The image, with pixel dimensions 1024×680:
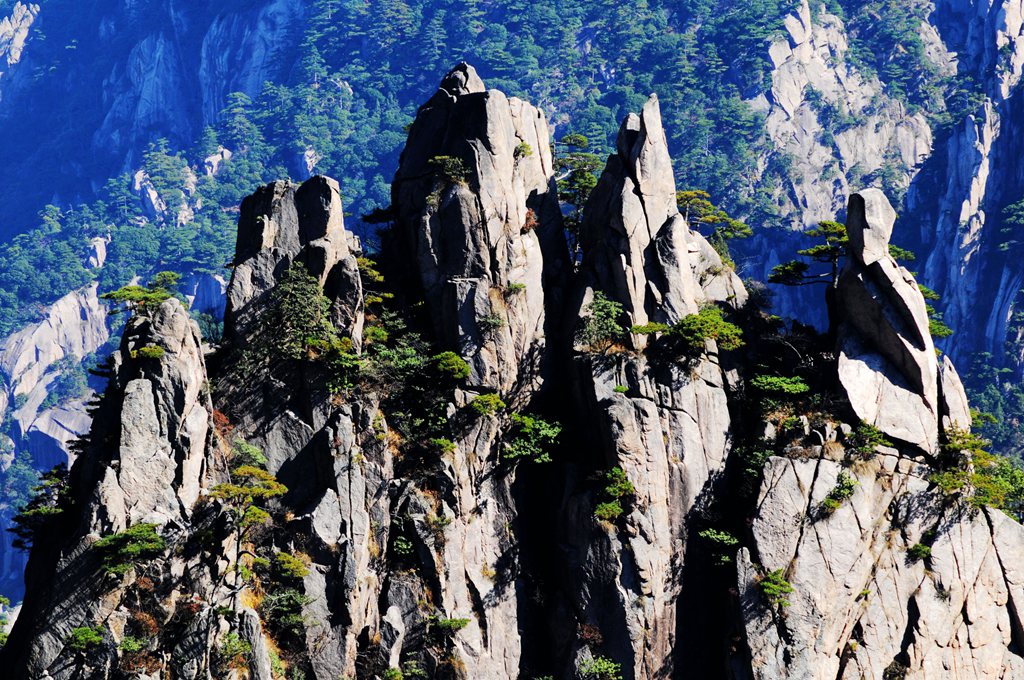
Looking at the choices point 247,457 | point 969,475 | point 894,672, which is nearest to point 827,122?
point 969,475

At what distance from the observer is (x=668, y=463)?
50656 millimetres

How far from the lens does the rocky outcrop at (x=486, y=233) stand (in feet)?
173

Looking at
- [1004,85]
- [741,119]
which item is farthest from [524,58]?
[1004,85]

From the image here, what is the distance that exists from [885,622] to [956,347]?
85.4 meters

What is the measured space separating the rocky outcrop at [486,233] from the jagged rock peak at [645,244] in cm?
226

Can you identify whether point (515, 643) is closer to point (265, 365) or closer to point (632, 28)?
point (265, 365)

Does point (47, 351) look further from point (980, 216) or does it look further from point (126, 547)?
point (126, 547)

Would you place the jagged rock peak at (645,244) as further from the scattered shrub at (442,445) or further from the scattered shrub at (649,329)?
the scattered shrub at (442,445)

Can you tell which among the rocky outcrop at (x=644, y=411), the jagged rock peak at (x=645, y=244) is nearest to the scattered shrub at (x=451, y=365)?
the rocky outcrop at (x=644, y=411)

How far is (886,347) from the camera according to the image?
2023 inches

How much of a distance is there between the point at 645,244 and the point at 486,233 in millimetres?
6116

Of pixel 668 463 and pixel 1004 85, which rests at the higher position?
pixel 1004 85

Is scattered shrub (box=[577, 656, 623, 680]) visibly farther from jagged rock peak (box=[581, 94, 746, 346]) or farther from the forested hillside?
the forested hillside

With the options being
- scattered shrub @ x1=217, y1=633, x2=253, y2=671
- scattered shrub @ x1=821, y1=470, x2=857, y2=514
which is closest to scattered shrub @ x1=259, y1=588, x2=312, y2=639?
scattered shrub @ x1=217, y1=633, x2=253, y2=671
